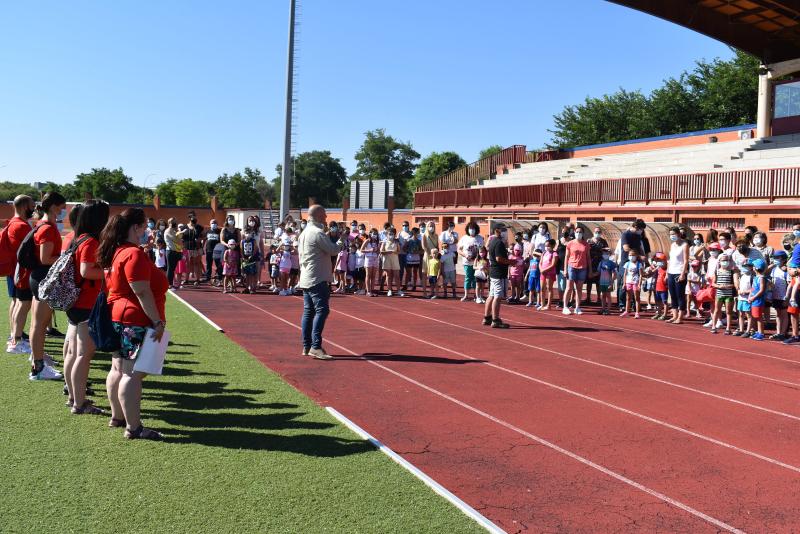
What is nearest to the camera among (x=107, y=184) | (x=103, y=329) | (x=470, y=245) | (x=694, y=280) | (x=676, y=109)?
(x=103, y=329)

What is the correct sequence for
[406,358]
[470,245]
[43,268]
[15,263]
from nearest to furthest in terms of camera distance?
[43,268], [15,263], [406,358], [470,245]

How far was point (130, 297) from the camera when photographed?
17.1ft

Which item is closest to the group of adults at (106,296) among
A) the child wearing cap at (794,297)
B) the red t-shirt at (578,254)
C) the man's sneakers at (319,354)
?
the man's sneakers at (319,354)

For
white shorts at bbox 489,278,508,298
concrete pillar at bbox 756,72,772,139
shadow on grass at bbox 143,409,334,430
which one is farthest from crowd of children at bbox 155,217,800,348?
concrete pillar at bbox 756,72,772,139

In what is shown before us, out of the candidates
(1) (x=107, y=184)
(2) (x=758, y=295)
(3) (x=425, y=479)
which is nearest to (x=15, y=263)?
(3) (x=425, y=479)

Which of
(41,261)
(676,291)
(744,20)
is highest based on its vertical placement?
(744,20)

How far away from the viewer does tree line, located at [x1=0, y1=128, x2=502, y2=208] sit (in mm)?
81375

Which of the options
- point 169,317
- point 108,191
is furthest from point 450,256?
point 108,191

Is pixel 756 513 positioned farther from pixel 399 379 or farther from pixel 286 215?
pixel 286 215

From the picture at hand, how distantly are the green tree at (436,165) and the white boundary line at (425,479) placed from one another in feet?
269

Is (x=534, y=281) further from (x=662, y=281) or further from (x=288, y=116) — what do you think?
(x=288, y=116)

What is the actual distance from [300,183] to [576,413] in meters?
103

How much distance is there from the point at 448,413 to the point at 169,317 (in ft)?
23.5

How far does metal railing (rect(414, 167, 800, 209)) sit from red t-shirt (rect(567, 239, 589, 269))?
8.77 metres
